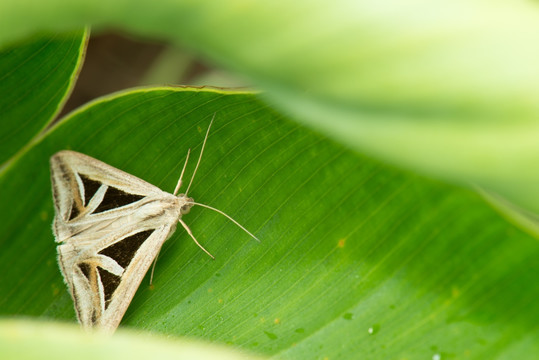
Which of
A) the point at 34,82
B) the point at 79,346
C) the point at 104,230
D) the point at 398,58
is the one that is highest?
the point at 34,82

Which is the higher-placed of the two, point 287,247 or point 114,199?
point 114,199

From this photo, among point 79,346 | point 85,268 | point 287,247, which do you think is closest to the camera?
point 79,346

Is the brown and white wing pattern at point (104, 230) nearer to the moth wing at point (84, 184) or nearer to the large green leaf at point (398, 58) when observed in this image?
the moth wing at point (84, 184)

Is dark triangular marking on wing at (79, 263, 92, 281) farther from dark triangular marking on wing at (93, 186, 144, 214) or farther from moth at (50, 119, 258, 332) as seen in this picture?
dark triangular marking on wing at (93, 186, 144, 214)

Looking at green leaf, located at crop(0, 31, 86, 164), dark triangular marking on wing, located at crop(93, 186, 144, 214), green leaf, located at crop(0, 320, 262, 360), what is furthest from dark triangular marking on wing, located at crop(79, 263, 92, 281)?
green leaf, located at crop(0, 320, 262, 360)

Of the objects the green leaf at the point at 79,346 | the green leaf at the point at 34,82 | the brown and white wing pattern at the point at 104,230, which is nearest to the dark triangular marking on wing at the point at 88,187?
the brown and white wing pattern at the point at 104,230

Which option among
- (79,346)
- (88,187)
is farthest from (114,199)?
(79,346)

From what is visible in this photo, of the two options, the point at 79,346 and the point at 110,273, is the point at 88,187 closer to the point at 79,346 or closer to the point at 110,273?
the point at 110,273
